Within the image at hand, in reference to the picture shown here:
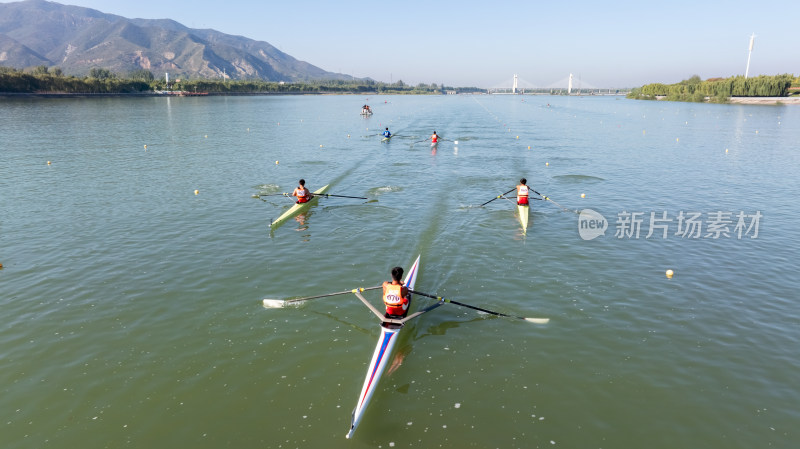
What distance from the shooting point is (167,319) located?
14672 millimetres

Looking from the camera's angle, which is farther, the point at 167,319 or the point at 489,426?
the point at 167,319

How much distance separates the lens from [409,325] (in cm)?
1466

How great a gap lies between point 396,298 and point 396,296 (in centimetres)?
7

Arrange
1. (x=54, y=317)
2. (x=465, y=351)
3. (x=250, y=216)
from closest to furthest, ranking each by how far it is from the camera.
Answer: (x=465, y=351)
(x=54, y=317)
(x=250, y=216)

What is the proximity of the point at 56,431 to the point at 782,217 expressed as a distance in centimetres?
3535

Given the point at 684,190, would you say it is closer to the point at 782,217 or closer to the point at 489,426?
the point at 782,217

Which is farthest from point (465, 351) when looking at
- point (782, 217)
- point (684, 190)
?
point (684, 190)

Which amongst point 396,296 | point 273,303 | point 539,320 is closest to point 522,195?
point 539,320

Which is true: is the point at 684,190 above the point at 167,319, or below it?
above

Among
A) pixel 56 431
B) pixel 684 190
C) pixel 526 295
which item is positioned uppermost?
pixel 684 190

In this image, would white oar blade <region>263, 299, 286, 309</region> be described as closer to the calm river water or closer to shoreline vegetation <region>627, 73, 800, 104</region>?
the calm river water

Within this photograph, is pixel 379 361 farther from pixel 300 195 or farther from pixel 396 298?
pixel 300 195

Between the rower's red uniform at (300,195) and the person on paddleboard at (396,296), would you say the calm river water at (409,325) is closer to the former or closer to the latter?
the person on paddleboard at (396,296)

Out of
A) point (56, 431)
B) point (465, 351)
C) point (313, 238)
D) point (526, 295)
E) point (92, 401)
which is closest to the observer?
point (56, 431)
